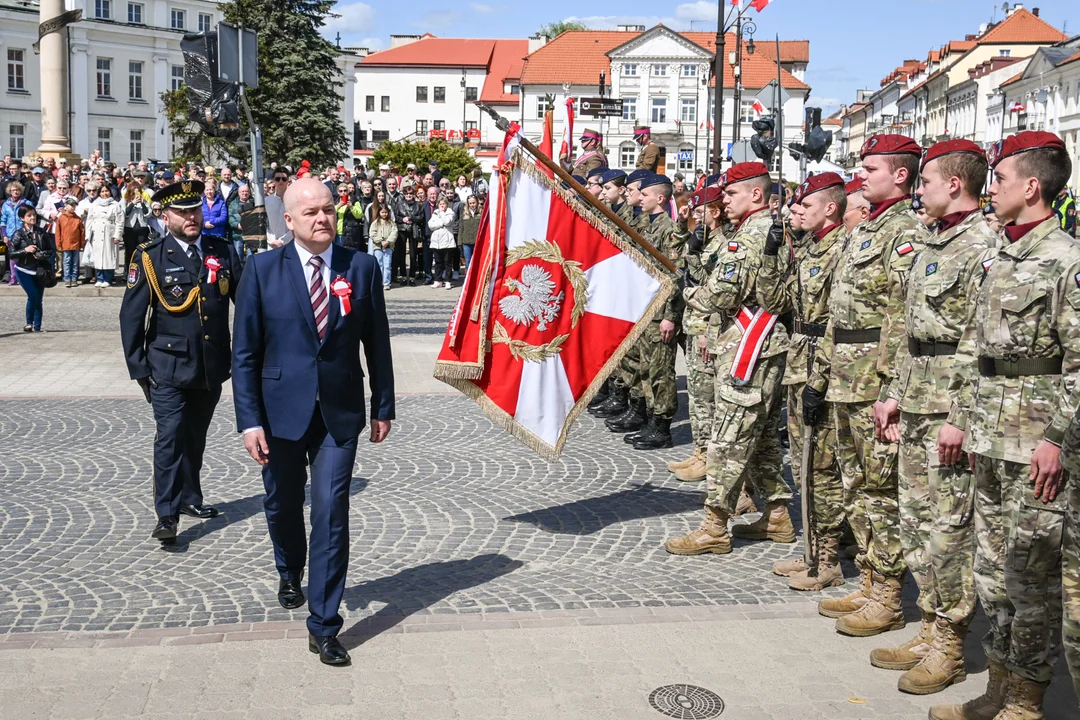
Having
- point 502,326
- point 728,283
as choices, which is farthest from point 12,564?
point 728,283

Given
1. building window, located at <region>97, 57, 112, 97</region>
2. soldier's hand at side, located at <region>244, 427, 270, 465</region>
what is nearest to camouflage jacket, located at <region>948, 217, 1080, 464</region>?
soldier's hand at side, located at <region>244, 427, 270, 465</region>

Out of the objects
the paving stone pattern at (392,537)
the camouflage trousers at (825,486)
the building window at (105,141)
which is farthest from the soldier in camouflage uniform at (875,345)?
the building window at (105,141)

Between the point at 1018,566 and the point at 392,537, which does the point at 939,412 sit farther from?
Answer: the point at 392,537

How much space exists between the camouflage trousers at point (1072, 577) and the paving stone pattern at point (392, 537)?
211 centimetres

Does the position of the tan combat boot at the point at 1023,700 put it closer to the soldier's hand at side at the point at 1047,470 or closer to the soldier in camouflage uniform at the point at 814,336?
the soldier's hand at side at the point at 1047,470

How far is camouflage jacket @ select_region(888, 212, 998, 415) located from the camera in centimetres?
479

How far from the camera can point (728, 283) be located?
6.73m

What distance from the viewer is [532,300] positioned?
23.5 ft

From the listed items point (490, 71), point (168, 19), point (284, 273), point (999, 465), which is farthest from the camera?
point (490, 71)

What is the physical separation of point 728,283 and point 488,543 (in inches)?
83.0

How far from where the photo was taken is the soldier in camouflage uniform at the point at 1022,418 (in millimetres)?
4117

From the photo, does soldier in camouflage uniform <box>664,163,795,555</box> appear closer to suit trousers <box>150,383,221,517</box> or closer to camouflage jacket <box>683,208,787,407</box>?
camouflage jacket <box>683,208,787,407</box>

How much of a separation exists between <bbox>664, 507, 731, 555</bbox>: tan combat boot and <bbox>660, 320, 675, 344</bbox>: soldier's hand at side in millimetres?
2399

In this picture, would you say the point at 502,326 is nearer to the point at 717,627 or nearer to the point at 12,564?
the point at 717,627
